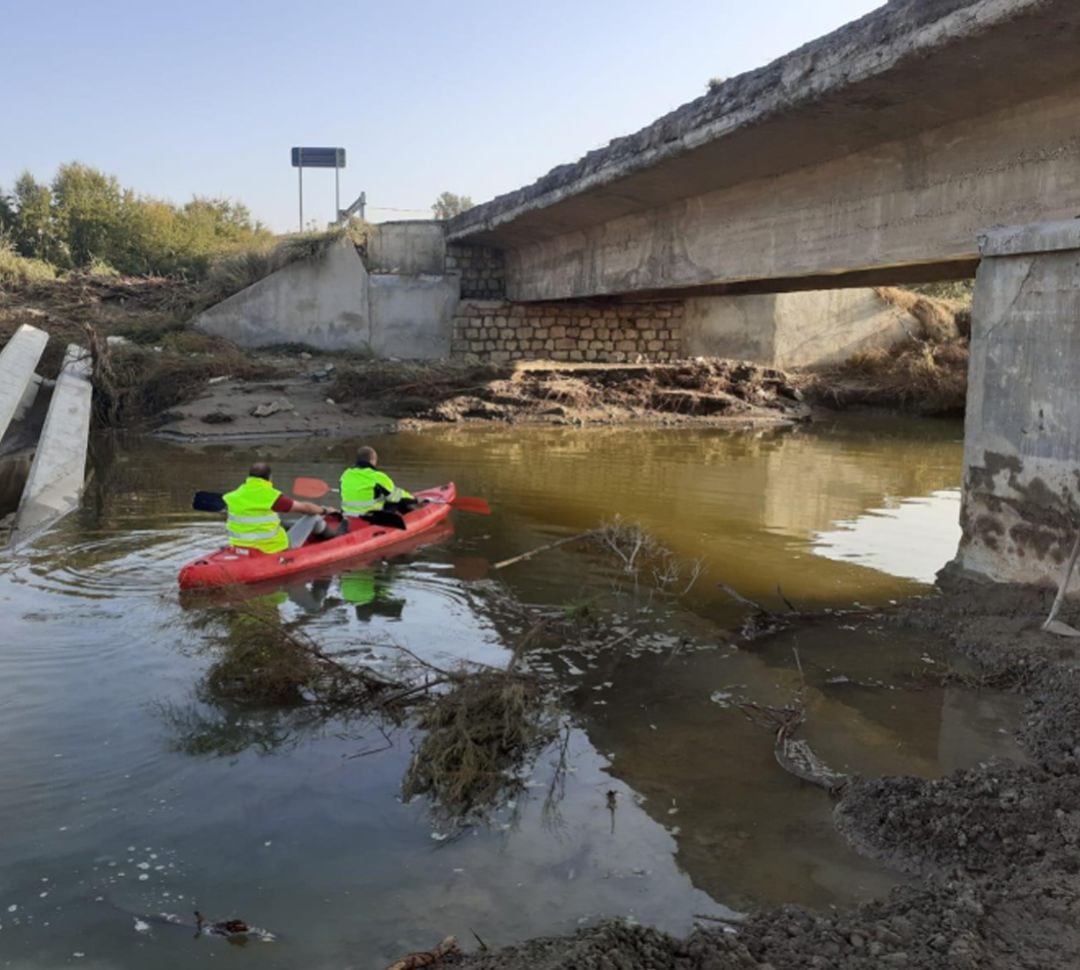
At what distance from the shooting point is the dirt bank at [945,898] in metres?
3.18

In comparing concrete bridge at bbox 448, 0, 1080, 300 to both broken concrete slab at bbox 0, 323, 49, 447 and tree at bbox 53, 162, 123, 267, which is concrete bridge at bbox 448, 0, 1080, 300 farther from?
tree at bbox 53, 162, 123, 267

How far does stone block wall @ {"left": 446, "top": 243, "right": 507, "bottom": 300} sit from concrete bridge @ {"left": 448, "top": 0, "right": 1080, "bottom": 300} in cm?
682

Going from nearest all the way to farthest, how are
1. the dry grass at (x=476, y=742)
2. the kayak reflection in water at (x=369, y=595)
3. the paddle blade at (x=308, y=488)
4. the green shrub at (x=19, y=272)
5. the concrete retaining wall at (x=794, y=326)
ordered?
the dry grass at (x=476, y=742), the kayak reflection in water at (x=369, y=595), the paddle blade at (x=308, y=488), the concrete retaining wall at (x=794, y=326), the green shrub at (x=19, y=272)

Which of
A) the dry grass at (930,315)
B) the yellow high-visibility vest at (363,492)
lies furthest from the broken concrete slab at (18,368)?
the dry grass at (930,315)

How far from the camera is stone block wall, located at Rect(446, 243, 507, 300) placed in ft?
78.2

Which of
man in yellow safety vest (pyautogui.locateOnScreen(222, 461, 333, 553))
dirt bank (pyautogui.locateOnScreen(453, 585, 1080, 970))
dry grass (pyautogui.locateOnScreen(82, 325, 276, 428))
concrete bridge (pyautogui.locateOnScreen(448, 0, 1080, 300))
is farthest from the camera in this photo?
dry grass (pyautogui.locateOnScreen(82, 325, 276, 428))

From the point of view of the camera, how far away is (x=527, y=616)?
763 centimetres

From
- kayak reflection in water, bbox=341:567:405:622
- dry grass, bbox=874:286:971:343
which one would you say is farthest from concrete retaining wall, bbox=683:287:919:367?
kayak reflection in water, bbox=341:567:405:622

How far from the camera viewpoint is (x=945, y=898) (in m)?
3.60

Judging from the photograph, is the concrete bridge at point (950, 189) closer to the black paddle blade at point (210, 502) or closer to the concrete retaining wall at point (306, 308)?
the black paddle blade at point (210, 502)

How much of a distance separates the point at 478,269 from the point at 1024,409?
18.4 m

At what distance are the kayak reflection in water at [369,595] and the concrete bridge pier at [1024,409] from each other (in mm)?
4525

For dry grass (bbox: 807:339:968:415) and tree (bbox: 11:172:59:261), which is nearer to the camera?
dry grass (bbox: 807:339:968:415)

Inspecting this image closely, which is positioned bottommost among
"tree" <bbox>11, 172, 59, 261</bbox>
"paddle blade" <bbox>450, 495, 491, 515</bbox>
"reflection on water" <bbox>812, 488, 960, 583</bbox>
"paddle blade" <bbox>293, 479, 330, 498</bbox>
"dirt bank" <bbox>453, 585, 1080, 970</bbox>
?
"reflection on water" <bbox>812, 488, 960, 583</bbox>
